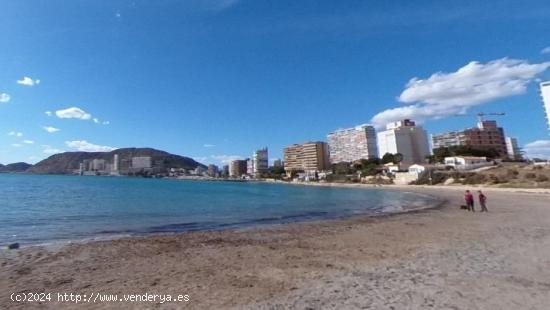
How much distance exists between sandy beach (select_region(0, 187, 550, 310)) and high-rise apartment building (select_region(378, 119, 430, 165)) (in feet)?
516

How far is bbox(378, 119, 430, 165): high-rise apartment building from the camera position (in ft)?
532

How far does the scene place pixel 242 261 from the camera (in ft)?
31.5

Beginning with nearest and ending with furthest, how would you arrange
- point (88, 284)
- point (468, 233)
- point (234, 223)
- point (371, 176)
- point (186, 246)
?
point (88, 284) < point (186, 246) < point (468, 233) < point (234, 223) < point (371, 176)

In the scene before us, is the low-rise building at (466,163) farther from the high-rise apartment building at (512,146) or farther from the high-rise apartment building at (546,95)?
the high-rise apartment building at (546,95)

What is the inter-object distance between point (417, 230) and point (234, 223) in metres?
11.1

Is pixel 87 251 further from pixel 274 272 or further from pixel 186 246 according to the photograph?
pixel 274 272

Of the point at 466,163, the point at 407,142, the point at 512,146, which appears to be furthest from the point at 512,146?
the point at 466,163

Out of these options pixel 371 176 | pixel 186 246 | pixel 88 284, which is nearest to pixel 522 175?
pixel 371 176

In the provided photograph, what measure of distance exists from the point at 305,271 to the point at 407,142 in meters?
171

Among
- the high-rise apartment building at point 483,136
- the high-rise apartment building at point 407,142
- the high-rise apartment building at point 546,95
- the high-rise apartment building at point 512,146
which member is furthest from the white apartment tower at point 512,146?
the high-rise apartment building at point 546,95

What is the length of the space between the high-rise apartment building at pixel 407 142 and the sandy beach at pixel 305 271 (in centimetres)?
15731

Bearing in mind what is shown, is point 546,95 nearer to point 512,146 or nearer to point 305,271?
point 305,271

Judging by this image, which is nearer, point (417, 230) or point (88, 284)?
point (88, 284)

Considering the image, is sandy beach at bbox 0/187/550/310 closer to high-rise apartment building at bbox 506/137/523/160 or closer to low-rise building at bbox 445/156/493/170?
low-rise building at bbox 445/156/493/170
